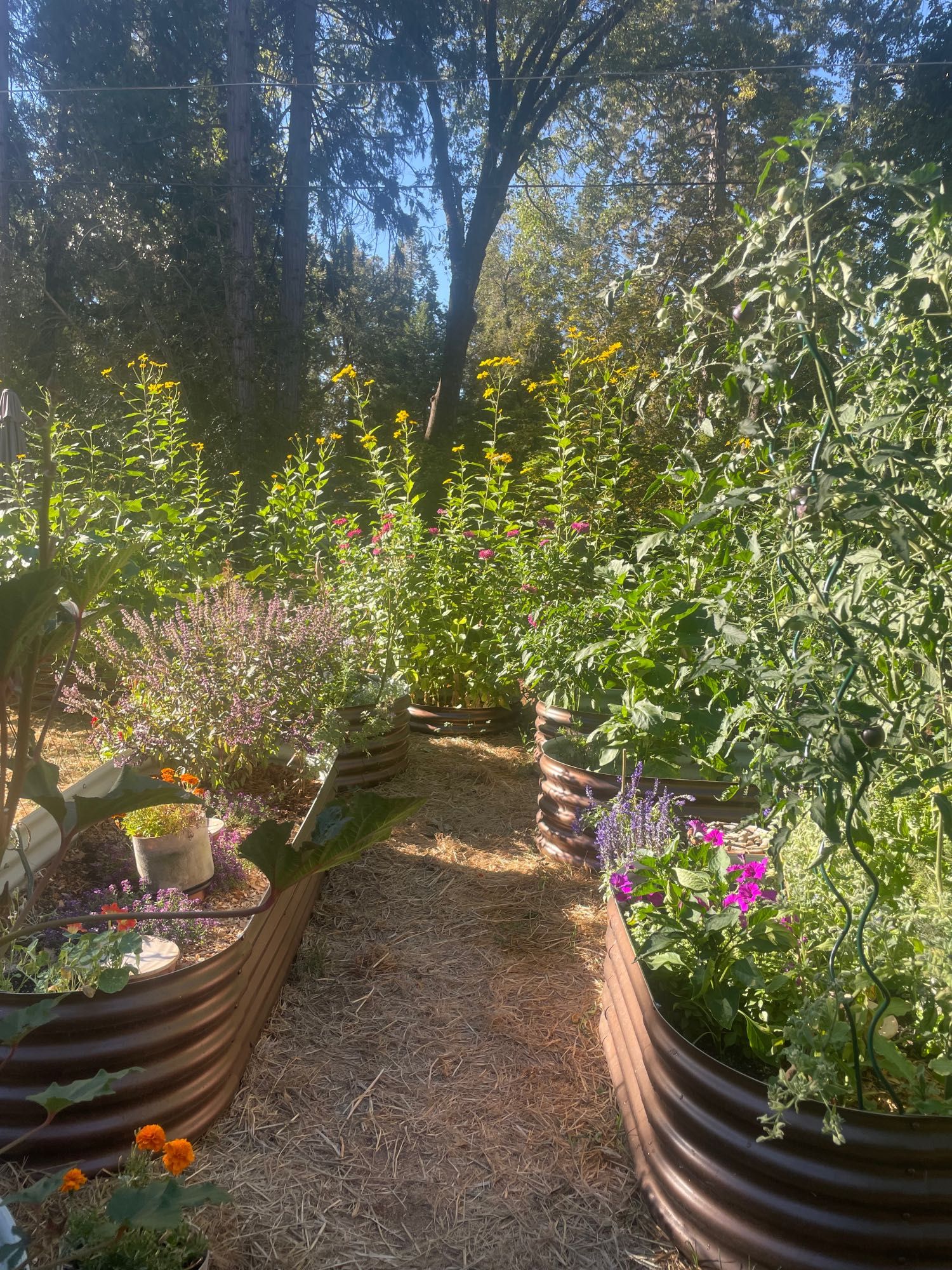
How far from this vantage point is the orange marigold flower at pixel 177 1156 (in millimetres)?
1165

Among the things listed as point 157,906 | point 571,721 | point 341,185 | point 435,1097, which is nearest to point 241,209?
point 341,185

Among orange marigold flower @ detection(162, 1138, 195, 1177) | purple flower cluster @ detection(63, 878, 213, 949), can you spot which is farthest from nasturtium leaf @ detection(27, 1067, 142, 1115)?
purple flower cluster @ detection(63, 878, 213, 949)

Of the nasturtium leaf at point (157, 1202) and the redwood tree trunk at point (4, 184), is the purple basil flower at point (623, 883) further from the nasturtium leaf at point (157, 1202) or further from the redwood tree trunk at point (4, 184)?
the redwood tree trunk at point (4, 184)

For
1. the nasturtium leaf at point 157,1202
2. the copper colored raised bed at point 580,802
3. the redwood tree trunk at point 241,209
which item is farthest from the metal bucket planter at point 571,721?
the redwood tree trunk at point 241,209

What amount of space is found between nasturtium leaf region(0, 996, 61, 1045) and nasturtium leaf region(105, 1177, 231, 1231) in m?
0.16

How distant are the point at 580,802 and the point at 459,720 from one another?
1794 mm

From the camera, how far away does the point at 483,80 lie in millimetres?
11445

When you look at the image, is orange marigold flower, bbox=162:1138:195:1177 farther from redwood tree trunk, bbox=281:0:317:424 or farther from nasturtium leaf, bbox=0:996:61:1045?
redwood tree trunk, bbox=281:0:317:424

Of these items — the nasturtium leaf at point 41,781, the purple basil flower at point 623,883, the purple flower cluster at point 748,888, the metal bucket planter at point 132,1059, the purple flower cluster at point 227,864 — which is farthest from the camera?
the purple flower cluster at point 227,864

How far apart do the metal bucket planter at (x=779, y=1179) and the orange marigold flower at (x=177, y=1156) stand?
79 centimetres

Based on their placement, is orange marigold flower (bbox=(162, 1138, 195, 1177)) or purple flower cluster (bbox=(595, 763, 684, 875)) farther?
purple flower cluster (bbox=(595, 763, 684, 875))

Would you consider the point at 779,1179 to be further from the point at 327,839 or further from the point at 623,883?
the point at 327,839

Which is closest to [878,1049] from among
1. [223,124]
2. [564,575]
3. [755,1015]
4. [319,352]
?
[755,1015]

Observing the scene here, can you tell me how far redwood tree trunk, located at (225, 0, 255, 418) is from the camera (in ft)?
31.7
